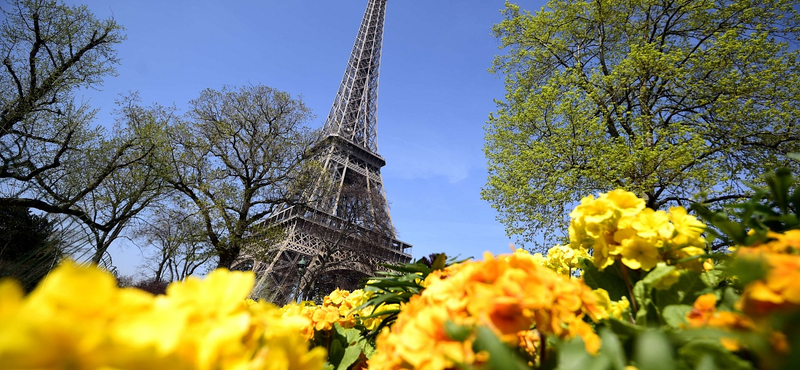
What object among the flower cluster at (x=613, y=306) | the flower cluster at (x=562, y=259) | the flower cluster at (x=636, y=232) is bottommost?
the flower cluster at (x=613, y=306)

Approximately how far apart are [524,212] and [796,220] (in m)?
8.97

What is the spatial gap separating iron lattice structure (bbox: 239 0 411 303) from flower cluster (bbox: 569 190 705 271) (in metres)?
13.4

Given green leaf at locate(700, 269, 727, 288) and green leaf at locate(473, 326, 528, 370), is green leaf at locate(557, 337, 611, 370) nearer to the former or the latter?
green leaf at locate(473, 326, 528, 370)

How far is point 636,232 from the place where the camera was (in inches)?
42.5

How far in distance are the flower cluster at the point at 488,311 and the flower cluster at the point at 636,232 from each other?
403mm

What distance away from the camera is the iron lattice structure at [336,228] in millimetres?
18422

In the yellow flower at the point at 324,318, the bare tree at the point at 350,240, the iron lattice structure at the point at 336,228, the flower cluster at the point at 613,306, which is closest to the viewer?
the flower cluster at the point at 613,306

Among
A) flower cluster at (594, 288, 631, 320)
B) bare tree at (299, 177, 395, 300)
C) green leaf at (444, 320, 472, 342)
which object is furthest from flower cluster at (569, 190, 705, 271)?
bare tree at (299, 177, 395, 300)

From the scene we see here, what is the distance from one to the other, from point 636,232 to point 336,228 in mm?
Result: 20602

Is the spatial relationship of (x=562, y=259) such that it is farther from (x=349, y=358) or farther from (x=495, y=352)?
(x=495, y=352)

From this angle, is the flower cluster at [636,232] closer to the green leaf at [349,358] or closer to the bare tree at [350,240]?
the green leaf at [349,358]

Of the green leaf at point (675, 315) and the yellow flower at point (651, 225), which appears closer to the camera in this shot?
the green leaf at point (675, 315)

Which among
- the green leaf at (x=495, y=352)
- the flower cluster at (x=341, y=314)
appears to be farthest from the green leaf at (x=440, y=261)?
the green leaf at (x=495, y=352)

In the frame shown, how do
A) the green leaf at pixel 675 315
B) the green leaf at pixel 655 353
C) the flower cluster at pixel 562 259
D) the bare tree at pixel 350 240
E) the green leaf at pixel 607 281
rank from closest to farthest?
1. the green leaf at pixel 655 353
2. the green leaf at pixel 675 315
3. the green leaf at pixel 607 281
4. the flower cluster at pixel 562 259
5. the bare tree at pixel 350 240
